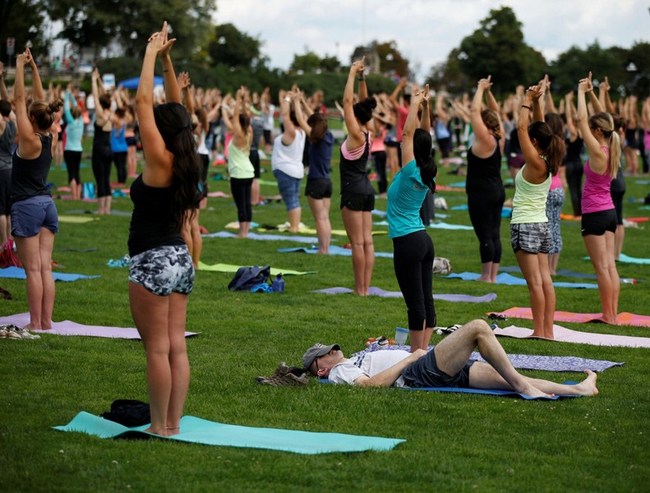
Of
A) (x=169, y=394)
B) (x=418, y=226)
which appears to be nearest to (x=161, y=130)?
(x=169, y=394)

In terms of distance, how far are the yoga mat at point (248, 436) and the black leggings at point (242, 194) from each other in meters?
10.4

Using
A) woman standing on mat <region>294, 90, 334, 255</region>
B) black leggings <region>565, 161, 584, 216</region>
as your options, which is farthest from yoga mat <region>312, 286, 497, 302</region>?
black leggings <region>565, 161, 584, 216</region>

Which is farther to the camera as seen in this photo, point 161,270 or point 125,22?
point 125,22

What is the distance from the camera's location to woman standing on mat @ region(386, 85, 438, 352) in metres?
8.41

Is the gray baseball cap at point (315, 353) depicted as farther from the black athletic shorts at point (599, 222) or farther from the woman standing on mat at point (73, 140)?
the woman standing on mat at point (73, 140)

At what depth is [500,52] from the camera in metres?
75.8

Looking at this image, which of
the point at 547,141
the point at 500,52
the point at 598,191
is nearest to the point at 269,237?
the point at 598,191

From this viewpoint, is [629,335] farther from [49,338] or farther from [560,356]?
[49,338]

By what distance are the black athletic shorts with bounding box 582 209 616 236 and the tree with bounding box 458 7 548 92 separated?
66.1 meters

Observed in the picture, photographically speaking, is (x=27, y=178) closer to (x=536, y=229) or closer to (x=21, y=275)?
(x=21, y=275)

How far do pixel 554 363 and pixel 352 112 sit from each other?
13.9ft

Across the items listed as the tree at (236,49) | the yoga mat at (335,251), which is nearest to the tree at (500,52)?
the tree at (236,49)

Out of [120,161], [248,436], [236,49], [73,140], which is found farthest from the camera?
[236,49]

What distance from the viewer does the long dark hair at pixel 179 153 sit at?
570 cm
